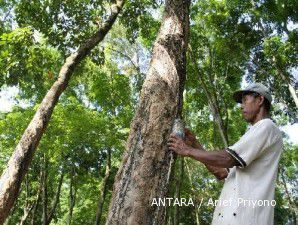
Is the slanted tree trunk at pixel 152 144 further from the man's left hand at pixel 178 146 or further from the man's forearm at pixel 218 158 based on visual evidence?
the man's forearm at pixel 218 158

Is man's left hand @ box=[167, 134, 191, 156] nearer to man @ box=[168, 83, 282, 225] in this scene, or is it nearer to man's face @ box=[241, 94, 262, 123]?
man @ box=[168, 83, 282, 225]

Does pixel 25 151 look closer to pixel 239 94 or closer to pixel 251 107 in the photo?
pixel 239 94

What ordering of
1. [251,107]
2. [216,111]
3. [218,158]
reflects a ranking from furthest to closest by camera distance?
[216,111]
[251,107]
[218,158]

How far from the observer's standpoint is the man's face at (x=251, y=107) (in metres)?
3.17

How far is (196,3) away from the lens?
639 inches

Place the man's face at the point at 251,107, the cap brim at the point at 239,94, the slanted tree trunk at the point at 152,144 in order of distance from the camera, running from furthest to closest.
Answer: the cap brim at the point at 239,94 → the man's face at the point at 251,107 → the slanted tree trunk at the point at 152,144

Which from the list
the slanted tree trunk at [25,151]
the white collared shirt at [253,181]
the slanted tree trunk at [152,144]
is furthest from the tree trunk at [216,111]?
the white collared shirt at [253,181]

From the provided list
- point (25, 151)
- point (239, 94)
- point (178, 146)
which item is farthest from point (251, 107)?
point (25, 151)

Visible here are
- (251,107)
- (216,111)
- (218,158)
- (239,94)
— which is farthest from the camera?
(216,111)

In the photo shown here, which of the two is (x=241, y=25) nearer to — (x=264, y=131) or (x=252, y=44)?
(x=252, y=44)

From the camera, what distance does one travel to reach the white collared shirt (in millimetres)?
2717

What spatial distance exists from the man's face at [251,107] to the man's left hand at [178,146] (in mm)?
681

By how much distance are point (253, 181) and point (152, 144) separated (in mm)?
807

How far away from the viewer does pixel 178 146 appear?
282 centimetres
